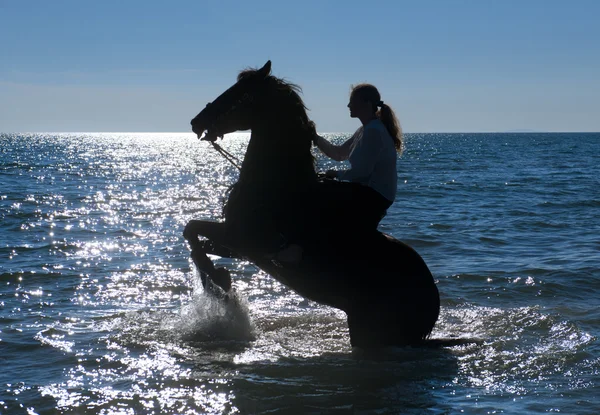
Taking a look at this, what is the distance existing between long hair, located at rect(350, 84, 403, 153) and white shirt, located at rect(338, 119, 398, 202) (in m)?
0.16

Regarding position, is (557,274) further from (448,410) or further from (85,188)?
(85,188)

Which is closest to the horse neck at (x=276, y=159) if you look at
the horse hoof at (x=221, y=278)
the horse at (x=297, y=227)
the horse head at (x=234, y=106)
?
the horse at (x=297, y=227)

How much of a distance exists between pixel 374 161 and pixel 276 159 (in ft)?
3.09

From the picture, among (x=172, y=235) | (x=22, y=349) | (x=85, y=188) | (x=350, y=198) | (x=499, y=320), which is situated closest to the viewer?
(x=350, y=198)

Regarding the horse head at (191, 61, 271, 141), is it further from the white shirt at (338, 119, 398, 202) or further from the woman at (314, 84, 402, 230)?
the white shirt at (338, 119, 398, 202)

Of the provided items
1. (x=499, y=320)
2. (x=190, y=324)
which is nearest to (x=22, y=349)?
(x=190, y=324)

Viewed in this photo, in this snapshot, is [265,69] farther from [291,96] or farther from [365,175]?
[365,175]

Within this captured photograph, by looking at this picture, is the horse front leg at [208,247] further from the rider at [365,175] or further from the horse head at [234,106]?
the horse head at [234,106]

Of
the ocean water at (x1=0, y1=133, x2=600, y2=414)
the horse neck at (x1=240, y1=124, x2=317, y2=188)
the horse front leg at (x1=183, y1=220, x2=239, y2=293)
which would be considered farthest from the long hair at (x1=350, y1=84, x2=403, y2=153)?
the ocean water at (x1=0, y1=133, x2=600, y2=414)

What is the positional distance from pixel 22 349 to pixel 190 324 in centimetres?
178

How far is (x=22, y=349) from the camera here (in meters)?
7.43

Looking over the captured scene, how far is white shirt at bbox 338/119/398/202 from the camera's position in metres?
6.66

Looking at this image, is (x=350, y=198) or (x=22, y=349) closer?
(x=350, y=198)

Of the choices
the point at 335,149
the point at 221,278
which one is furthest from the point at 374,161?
the point at 221,278
